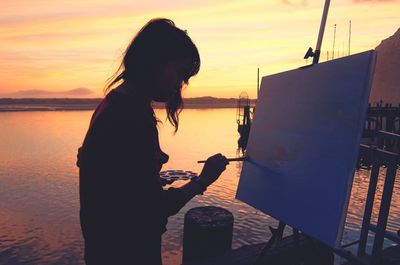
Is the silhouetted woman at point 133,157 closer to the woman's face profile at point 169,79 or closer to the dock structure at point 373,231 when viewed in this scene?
the woman's face profile at point 169,79

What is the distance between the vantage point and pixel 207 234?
4.64 m

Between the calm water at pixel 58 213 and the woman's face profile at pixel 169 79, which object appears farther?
the calm water at pixel 58 213

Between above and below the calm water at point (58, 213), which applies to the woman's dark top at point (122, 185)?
above

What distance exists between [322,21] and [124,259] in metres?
2.49

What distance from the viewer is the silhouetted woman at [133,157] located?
1.46 meters

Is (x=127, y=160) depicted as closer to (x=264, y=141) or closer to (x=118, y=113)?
(x=118, y=113)

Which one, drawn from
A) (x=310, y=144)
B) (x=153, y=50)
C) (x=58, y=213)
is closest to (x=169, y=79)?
(x=153, y=50)

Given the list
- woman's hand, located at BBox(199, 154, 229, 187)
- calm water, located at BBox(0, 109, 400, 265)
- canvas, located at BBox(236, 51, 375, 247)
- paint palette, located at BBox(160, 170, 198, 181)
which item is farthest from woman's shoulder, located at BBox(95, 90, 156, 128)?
calm water, located at BBox(0, 109, 400, 265)

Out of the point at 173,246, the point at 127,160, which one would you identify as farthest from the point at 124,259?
the point at 173,246

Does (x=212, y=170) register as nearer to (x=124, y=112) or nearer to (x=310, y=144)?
(x=124, y=112)

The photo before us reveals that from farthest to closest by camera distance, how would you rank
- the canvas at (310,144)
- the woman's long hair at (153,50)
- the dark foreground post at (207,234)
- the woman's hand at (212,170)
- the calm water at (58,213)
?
the calm water at (58,213) < the dark foreground post at (207,234) < the canvas at (310,144) < the woman's hand at (212,170) < the woman's long hair at (153,50)

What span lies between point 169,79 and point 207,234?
11.2 feet

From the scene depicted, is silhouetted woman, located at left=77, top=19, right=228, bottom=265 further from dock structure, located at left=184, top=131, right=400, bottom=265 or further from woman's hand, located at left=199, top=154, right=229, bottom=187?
dock structure, located at left=184, top=131, right=400, bottom=265

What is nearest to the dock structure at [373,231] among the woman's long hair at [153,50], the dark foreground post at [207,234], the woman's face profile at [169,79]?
the dark foreground post at [207,234]
